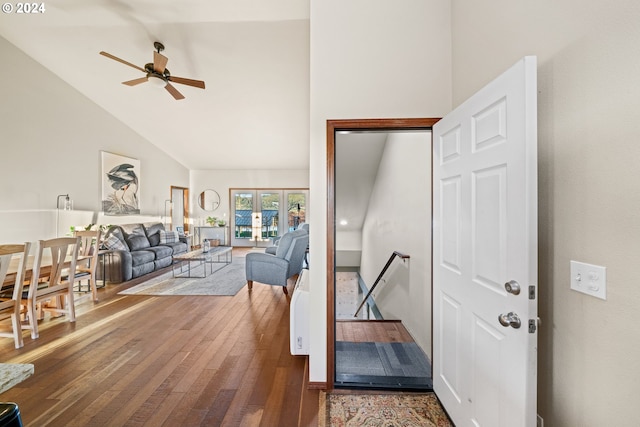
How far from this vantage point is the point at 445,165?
1774mm

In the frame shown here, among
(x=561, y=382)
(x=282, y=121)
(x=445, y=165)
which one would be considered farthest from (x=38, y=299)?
(x=282, y=121)

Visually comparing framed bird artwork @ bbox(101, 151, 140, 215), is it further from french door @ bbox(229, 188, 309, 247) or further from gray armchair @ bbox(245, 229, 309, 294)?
gray armchair @ bbox(245, 229, 309, 294)

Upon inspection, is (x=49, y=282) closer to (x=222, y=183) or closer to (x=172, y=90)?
(x=172, y=90)

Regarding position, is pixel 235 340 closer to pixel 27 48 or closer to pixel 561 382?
pixel 561 382

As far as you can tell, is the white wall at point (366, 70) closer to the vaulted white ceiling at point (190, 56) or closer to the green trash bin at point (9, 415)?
the green trash bin at point (9, 415)

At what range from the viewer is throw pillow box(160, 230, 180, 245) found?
21.6ft

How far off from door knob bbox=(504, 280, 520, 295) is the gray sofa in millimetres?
5570

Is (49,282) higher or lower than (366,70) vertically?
lower

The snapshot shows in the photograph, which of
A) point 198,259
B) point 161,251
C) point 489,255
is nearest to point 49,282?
point 198,259

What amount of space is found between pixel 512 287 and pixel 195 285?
4.67 metres

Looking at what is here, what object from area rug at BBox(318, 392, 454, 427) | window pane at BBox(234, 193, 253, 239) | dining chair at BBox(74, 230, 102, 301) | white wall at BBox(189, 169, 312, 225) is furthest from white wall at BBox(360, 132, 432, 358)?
window pane at BBox(234, 193, 253, 239)

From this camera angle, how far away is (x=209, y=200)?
9.34 meters

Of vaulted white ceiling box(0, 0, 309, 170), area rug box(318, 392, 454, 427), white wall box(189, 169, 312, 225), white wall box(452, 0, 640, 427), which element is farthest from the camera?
white wall box(189, 169, 312, 225)

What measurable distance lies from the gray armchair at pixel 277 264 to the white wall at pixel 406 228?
1462mm
